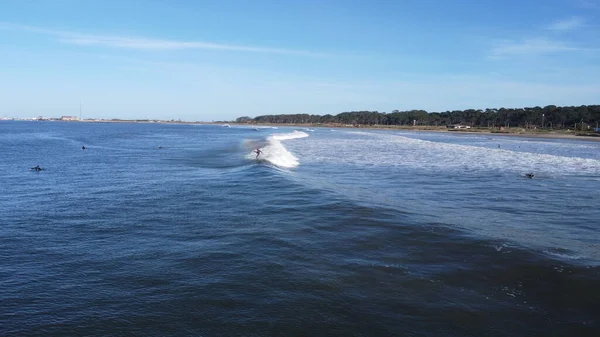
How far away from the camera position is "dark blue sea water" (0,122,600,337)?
725 centimetres

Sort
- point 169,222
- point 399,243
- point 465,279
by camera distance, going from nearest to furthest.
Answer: point 465,279 < point 399,243 < point 169,222

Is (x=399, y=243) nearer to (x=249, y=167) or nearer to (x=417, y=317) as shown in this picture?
(x=417, y=317)

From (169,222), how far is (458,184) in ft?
49.7

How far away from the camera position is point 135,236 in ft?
39.2

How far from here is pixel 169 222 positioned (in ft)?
44.5

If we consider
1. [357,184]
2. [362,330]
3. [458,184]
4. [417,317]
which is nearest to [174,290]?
[362,330]

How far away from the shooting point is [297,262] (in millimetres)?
9969

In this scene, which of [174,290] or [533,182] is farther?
[533,182]

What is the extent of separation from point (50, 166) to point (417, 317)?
98.1ft

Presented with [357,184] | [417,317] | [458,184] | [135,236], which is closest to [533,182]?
[458,184]

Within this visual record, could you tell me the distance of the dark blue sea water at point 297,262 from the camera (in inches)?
286

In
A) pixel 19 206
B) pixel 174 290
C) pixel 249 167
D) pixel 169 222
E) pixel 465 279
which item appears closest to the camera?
pixel 174 290

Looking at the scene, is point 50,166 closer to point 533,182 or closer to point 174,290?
point 174,290

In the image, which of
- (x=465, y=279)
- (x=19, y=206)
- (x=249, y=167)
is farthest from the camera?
(x=249, y=167)
